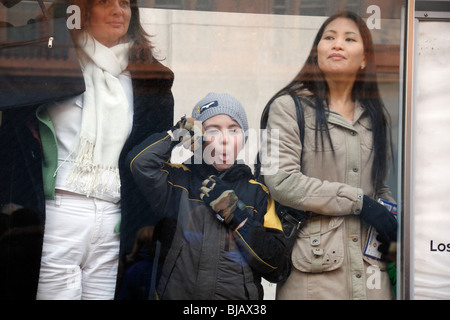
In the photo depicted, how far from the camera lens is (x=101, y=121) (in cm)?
272

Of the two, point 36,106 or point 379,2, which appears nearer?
point 36,106

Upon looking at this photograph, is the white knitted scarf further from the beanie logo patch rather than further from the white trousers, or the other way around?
the beanie logo patch

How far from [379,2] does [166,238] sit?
152cm

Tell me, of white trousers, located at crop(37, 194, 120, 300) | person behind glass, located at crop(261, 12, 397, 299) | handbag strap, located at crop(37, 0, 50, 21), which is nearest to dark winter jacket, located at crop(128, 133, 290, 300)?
person behind glass, located at crop(261, 12, 397, 299)

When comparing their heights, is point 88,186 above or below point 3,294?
above

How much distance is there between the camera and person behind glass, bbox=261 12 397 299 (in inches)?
109

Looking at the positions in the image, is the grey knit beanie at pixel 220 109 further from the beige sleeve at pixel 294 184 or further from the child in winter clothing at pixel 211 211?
the beige sleeve at pixel 294 184

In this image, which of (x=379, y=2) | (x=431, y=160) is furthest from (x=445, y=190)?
(x=379, y=2)

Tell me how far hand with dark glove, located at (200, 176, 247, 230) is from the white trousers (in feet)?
1.47

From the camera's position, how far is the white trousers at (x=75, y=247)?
2682mm

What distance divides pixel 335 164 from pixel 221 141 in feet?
1.78

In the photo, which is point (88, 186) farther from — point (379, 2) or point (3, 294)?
point (379, 2)
